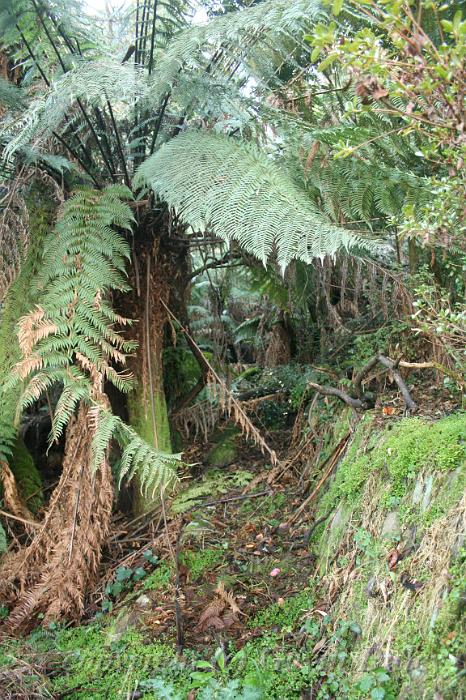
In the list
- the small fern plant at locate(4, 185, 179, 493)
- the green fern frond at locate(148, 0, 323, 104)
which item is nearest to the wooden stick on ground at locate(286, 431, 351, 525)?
the small fern plant at locate(4, 185, 179, 493)

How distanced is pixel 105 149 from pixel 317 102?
3.95 feet

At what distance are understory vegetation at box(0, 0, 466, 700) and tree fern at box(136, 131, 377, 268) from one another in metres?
0.01

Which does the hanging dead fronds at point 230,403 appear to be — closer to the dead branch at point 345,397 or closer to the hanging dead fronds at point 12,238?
the dead branch at point 345,397

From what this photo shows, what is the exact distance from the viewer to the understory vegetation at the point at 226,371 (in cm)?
182

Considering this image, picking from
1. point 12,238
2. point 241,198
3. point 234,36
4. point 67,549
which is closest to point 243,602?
point 67,549

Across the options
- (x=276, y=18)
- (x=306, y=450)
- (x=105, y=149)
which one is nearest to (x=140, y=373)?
(x=306, y=450)

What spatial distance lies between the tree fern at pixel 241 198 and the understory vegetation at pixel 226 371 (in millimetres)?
13

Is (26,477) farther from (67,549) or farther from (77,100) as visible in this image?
Answer: (77,100)

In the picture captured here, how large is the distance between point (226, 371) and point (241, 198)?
1.69m

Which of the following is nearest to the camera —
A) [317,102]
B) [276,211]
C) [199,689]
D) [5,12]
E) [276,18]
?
[199,689]

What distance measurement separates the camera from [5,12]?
284 cm

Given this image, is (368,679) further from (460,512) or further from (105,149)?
(105,149)

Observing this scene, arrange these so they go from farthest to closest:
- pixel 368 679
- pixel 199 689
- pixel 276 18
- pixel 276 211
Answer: pixel 276 18 < pixel 276 211 < pixel 199 689 < pixel 368 679

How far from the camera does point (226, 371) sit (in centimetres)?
389
